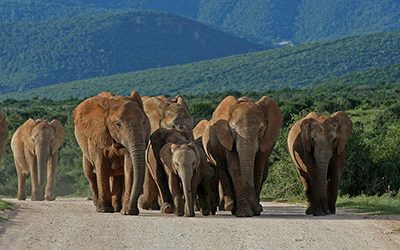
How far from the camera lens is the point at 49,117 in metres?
58.5

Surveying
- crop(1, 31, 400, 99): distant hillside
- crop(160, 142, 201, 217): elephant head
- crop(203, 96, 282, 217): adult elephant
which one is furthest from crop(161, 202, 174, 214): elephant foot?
crop(1, 31, 400, 99): distant hillside

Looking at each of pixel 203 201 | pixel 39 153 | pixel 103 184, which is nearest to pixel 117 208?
pixel 103 184

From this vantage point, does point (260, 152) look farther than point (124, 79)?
No

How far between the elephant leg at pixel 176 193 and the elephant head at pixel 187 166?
0.43 feet

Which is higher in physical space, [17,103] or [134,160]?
[17,103]

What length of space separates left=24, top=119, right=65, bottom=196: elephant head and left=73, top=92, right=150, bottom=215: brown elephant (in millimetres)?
7595

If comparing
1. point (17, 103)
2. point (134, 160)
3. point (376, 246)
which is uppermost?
point (17, 103)

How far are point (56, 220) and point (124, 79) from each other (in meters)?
129

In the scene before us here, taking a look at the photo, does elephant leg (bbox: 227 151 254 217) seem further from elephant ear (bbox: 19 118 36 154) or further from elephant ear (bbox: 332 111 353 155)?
elephant ear (bbox: 19 118 36 154)

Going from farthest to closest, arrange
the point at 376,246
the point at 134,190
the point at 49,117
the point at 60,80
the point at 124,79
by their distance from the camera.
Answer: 1. the point at 60,80
2. the point at 124,79
3. the point at 49,117
4. the point at 134,190
5. the point at 376,246

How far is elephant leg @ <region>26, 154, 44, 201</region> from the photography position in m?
29.0

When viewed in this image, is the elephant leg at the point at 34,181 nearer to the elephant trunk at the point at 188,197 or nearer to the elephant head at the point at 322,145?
the elephant head at the point at 322,145

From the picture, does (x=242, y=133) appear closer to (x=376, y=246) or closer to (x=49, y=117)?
(x=376, y=246)

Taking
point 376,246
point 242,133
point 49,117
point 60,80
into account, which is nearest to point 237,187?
point 242,133
